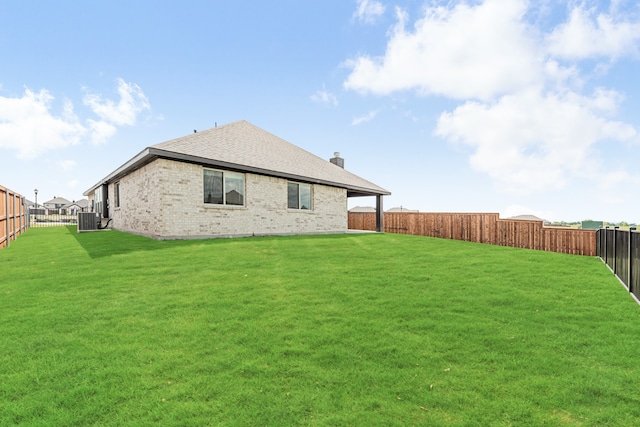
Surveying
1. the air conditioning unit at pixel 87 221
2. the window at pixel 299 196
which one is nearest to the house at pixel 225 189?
the window at pixel 299 196

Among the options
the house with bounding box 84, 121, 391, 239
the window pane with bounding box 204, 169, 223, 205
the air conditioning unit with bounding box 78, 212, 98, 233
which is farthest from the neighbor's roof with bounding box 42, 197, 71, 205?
the window pane with bounding box 204, 169, 223, 205

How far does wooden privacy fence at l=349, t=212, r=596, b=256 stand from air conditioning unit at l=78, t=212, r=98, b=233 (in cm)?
1945

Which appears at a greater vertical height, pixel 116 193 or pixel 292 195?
pixel 116 193

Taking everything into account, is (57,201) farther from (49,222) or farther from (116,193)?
(116,193)

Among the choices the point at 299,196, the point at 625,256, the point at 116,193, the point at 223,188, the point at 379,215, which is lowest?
the point at 625,256

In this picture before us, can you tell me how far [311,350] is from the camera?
3404 mm

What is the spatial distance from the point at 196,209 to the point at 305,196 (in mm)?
6822

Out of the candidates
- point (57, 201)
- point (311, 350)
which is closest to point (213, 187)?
point (311, 350)

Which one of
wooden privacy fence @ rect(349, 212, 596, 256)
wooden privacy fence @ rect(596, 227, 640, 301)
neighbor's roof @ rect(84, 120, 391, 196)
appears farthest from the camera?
wooden privacy fence @ rect(349, 212, 596, 256)

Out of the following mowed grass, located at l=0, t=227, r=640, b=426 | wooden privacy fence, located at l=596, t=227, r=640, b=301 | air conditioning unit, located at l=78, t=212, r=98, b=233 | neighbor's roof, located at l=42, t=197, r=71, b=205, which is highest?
neighbor's roof, located at l=42, t=197, r=71, b=205

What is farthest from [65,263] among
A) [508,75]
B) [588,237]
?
[588,237]

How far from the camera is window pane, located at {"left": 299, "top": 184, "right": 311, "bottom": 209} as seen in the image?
57.8ft

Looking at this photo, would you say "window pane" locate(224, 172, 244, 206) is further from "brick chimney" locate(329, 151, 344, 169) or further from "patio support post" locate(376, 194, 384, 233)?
"brick chimney" locate(329, 151, 344, 169)

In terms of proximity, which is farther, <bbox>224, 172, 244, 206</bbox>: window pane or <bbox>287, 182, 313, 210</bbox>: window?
<bbox>287, 182, 313, 210</bbox>: window
